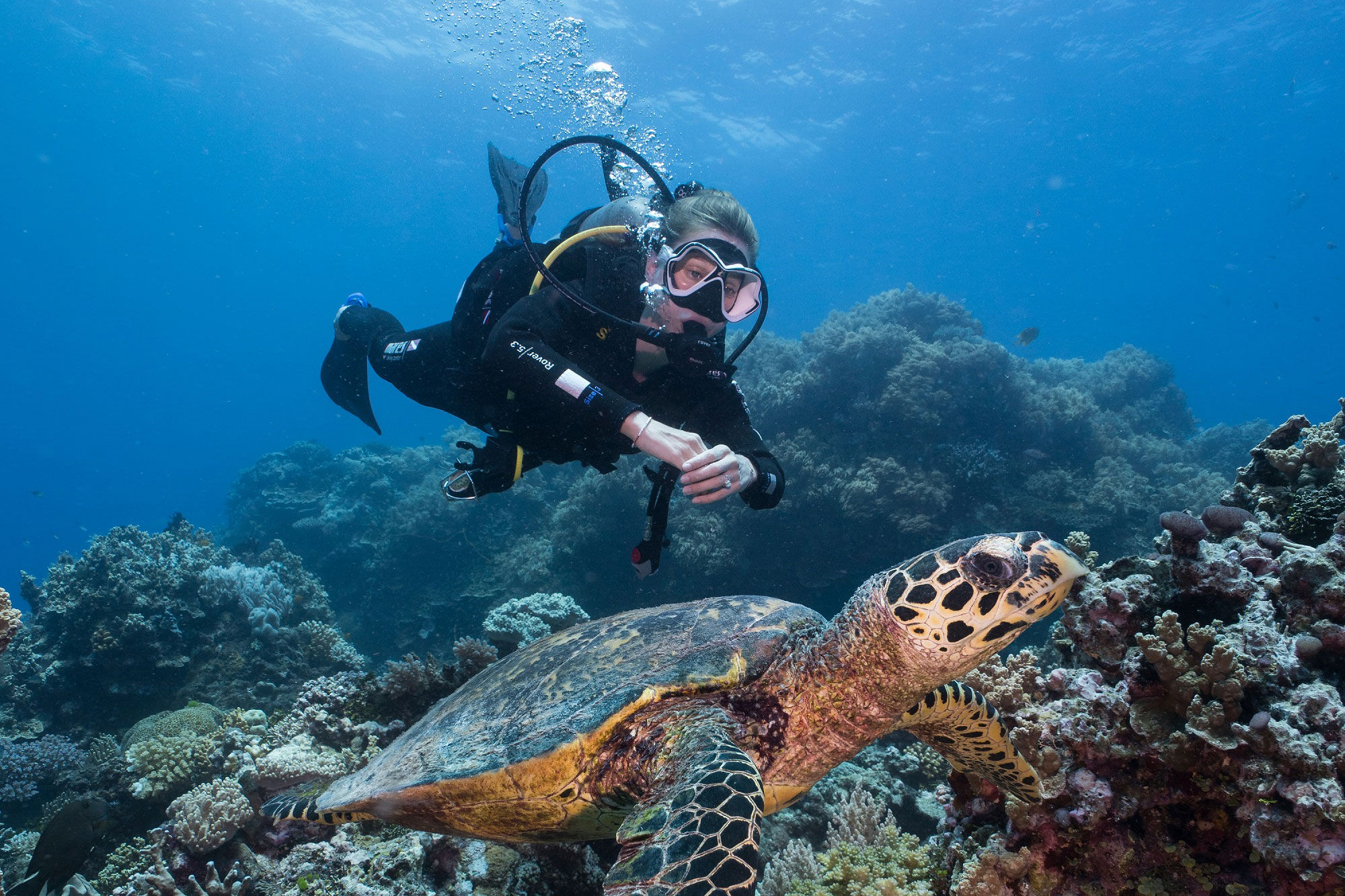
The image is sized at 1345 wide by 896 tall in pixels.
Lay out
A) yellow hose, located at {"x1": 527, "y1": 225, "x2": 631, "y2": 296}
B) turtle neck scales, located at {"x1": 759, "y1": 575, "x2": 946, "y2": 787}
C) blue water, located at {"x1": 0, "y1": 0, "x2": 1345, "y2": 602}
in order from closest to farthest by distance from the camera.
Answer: turtle neck scales, located at {"x1": 759, "y1": 575, "x2": 946, "y2": 787} → yellow hose, located at {"x1": 527, "y1": 225, "x2": 631, "y2": 296} → blue water, located at {"x1": 0, "y1": 0, "x2": 1345, "y2": 602}

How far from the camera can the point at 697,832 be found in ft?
4.88

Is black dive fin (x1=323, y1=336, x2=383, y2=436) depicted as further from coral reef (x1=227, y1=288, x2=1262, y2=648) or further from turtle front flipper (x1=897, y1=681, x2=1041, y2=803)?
turtle front flipper (x1=897, y1=681, x2=1041, y2=803)

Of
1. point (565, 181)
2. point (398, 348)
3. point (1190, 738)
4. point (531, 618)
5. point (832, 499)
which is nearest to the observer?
point (1190, 738)

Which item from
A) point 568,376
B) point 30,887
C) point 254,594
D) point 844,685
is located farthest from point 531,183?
point 254,594

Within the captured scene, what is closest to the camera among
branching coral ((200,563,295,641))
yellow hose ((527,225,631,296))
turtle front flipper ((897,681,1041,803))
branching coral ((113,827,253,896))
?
turtle front flipper ((897,681,1041,803))

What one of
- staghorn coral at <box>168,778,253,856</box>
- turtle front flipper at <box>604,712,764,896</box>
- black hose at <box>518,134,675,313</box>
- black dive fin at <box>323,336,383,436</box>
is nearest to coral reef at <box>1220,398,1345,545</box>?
turtle front flipper at <box>604,712,764,896</box>

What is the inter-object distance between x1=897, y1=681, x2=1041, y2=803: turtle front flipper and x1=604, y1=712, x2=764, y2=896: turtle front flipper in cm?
87

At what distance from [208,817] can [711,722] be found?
10.1 ft

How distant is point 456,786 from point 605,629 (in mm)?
946

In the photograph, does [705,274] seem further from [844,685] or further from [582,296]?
[844,685]

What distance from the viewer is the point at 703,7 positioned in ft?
92.2

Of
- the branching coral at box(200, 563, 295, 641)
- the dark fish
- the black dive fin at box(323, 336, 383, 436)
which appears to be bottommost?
the dark fish

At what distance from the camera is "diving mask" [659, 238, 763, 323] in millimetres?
3514

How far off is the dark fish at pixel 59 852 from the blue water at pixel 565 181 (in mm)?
19212
